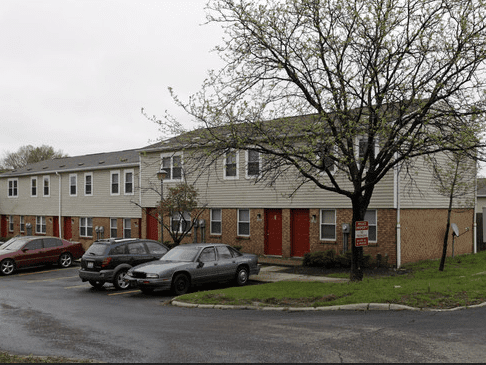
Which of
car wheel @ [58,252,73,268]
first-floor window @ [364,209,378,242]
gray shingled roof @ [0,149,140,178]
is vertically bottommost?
car wheel @ [58,252,73,268]

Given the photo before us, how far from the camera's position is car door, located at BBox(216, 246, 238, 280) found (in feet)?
52.2

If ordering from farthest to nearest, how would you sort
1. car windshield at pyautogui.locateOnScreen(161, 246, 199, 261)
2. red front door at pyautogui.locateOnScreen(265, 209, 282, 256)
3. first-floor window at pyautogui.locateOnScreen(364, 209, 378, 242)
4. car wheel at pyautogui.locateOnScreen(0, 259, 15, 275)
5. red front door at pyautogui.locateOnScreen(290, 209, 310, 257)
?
1. red front door at pyautogui.locateOnScreen(265, 209, 282, 256)
2. red front door at pyautogui.locateOnScreen(290, 209, 310, 257)
3. car wheel at pyautogui.locateOnScreen(0, 259, 15, 275)
4. first-floor window at pyautogui.locateOnScreen(364, 209, 378, 242)
5. car windshield at pyautogui.locateOnScreen(161, 246, 199, 261)

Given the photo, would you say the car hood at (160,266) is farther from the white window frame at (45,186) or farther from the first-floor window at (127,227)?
the white window frame at (45,186)

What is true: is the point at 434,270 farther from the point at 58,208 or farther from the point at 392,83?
the point at 58,208

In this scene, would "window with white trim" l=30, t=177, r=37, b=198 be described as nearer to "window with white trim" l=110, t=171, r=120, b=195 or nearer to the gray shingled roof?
the gray shingled roof

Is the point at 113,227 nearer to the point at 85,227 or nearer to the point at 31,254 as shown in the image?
the point at 85,227

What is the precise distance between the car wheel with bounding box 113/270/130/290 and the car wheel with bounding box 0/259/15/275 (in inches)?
313

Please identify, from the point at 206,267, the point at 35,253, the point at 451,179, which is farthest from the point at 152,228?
the point at 451,179

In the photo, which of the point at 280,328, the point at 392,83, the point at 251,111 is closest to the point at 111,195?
the point at 251,111

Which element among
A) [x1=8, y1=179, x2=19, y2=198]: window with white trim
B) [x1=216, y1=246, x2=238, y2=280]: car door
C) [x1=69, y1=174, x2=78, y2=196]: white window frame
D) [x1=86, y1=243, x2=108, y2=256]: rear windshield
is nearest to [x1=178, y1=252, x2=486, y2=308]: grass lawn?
[x1=216, y1=246, x2=238, y2=280]: car door

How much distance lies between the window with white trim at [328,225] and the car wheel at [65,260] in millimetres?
12009

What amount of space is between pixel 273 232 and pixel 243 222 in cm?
190

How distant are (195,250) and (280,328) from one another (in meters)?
6.84

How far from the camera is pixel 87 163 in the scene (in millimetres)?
37562
